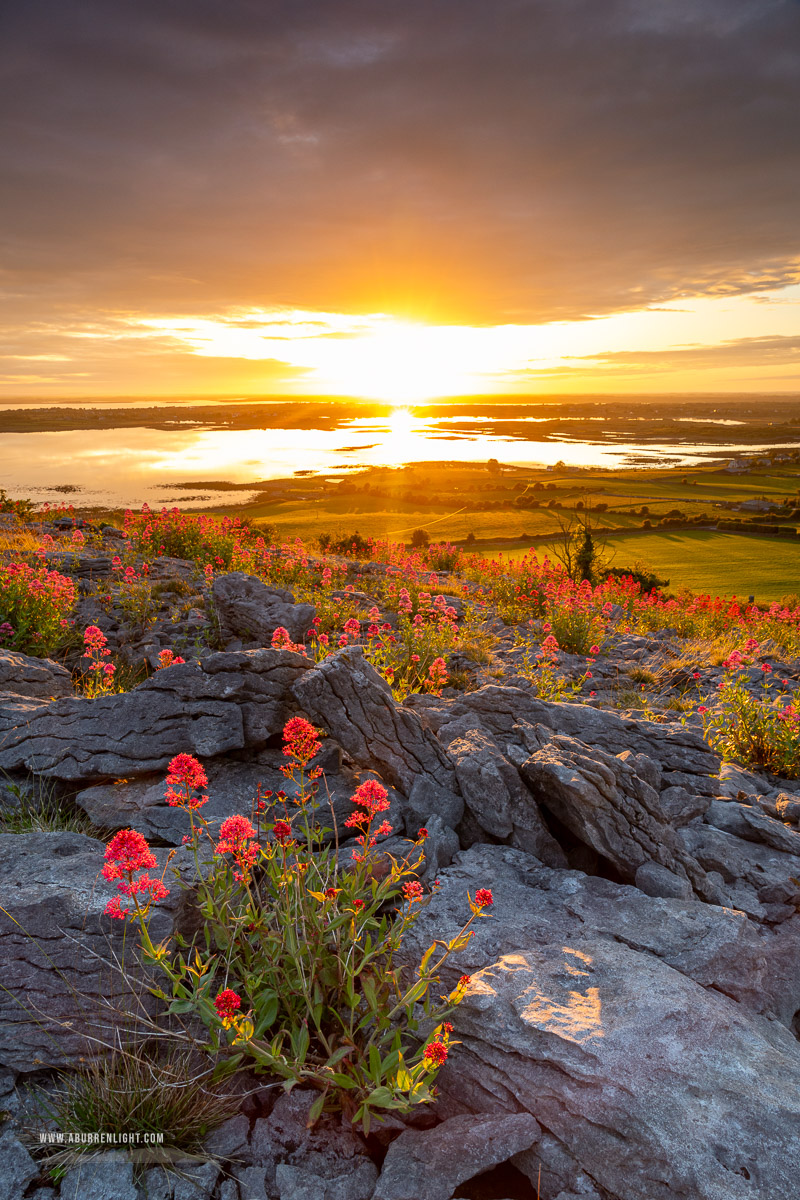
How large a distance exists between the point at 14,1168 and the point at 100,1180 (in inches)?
15.3

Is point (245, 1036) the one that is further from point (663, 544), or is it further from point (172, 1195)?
point (663, 544)

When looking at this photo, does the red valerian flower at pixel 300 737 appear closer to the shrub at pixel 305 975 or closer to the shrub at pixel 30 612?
the shrub at pixel 305 975

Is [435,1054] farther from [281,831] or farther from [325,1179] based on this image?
[281,831]

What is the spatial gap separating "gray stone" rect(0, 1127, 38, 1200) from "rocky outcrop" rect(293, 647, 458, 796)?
3.24 metres

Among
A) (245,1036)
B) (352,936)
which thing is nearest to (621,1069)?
(352,936)

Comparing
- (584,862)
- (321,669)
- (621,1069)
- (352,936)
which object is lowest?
(584,862)

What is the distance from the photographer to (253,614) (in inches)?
414

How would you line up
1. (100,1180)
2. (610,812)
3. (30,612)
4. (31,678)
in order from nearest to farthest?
(100,1180), (610,812), (31,678), (30,612)

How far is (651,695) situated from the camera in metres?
Result: 11.2

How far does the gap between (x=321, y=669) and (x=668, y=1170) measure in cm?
409

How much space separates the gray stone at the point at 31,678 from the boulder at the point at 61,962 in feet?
10.9

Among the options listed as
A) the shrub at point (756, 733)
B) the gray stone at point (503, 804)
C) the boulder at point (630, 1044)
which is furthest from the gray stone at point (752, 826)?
the shrub at point (756, 733)

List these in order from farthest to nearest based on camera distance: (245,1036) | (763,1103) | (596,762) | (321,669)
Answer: (321,669)
(596,762)
(763,1103)
(245,1036)

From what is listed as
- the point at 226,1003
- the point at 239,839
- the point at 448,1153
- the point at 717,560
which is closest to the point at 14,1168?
Result: the point at 226,1003
